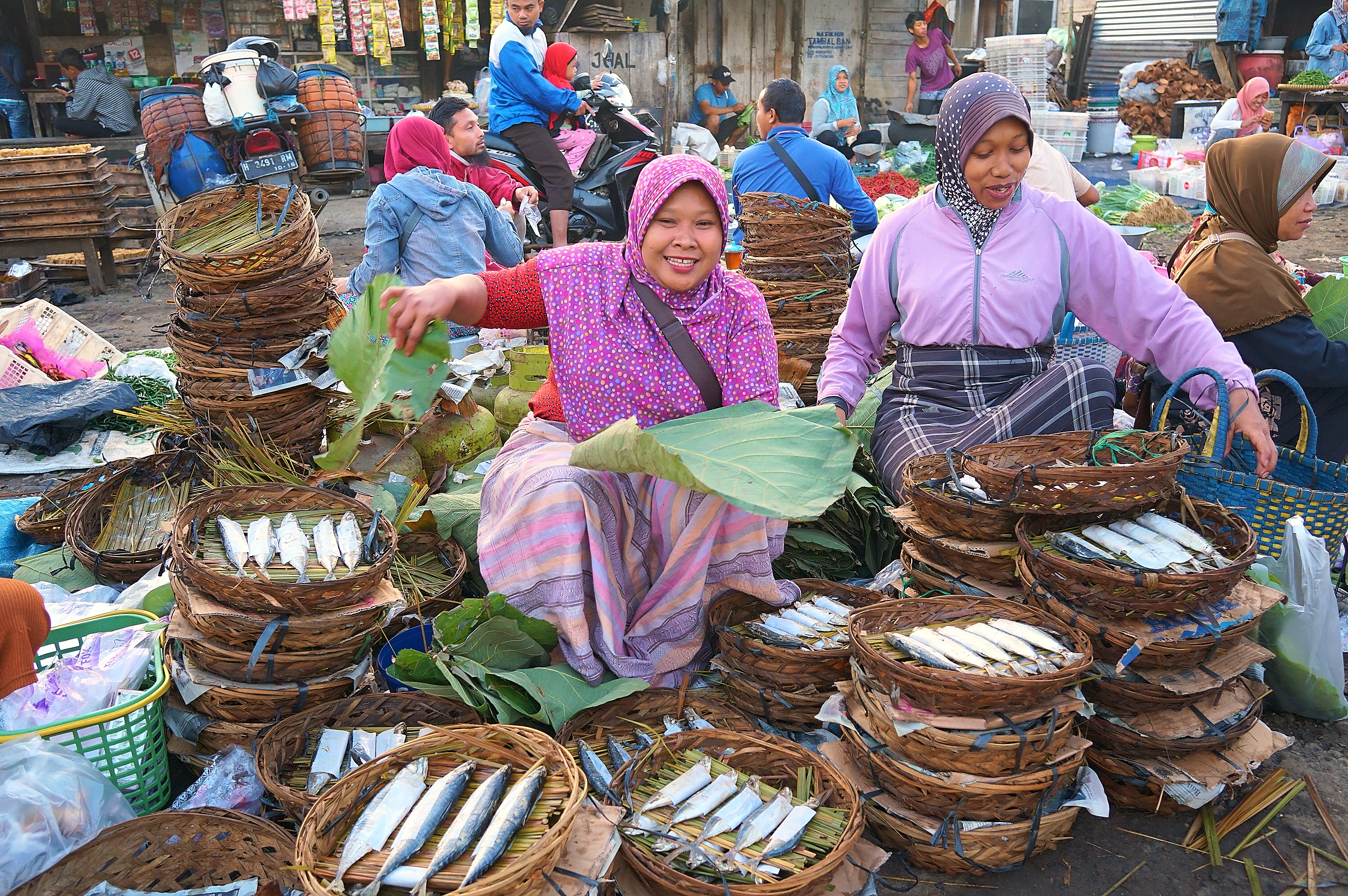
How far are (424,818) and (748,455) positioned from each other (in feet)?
3.39

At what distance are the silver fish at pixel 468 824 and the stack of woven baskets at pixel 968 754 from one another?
0.86 metres

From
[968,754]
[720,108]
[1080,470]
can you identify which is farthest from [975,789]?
[720,108]

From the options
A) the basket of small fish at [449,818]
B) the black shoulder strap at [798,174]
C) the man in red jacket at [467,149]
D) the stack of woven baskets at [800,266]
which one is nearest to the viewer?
the basket of small fish at [449,818]

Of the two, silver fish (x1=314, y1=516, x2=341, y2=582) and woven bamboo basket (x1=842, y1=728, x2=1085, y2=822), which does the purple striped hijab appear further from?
silver fish (x1=314, y1=516, x2=341, y2=582)

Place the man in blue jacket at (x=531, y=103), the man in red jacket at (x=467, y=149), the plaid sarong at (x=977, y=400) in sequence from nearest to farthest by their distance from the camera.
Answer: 1. the plaid sarong at (x=977, y=400)
2. the man in red jacket at (x=467, y=149)
3. the man in blue jacket at (x=531, y=103)

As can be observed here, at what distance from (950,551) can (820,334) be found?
2.44 metres

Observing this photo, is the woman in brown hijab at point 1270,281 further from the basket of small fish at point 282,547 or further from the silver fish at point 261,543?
the silver fish at point 261,543

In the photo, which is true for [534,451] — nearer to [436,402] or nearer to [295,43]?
[436,402]

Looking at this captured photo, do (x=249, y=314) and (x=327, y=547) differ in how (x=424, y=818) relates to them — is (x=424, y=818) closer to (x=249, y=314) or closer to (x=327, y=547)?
(x=327, y=547)

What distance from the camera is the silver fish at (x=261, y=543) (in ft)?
7.97

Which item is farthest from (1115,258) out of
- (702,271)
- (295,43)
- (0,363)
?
(295,43)

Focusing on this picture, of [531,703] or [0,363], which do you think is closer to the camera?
[531,703]

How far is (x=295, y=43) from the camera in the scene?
13305mm

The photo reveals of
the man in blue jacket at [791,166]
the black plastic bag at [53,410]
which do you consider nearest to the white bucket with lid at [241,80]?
the black plastic bag at [53,410]
